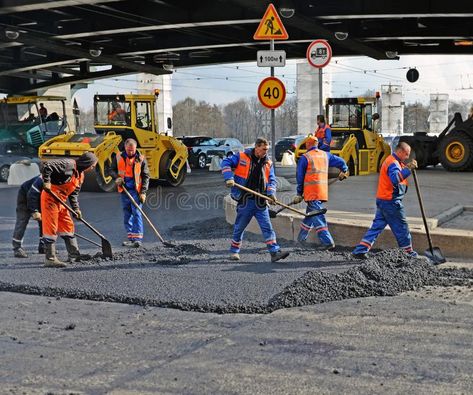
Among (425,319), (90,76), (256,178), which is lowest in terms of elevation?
(425,319)

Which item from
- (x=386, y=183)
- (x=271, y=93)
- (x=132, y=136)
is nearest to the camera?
(x=386, y=183)

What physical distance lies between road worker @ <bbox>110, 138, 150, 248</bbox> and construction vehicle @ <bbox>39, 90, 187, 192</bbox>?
7.45 m

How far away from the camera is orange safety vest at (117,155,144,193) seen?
10.6 metres

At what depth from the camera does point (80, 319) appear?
20.5ft

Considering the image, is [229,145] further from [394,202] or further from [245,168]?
[394,202]

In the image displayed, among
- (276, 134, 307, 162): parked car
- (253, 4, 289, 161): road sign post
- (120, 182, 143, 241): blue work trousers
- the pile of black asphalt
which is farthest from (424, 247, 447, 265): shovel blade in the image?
(276, 134, 307, 162): parked car

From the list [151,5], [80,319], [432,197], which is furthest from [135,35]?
[80,319]

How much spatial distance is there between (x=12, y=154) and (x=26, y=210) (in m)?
13.6

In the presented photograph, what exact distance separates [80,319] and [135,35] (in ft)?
75.1

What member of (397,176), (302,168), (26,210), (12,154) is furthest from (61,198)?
(12,154)

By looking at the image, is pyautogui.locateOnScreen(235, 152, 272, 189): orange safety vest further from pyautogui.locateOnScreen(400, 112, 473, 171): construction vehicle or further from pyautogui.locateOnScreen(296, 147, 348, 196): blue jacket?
pyautogui.locateOnScreen(400, 112, 473, 171): construction vehicle

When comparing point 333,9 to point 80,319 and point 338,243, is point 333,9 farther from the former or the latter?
point 80,319

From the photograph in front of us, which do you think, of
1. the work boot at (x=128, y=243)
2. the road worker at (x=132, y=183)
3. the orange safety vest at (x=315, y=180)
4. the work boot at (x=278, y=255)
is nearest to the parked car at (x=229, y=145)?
the road worker at (x=132, y=183)

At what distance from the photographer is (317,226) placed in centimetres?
939
